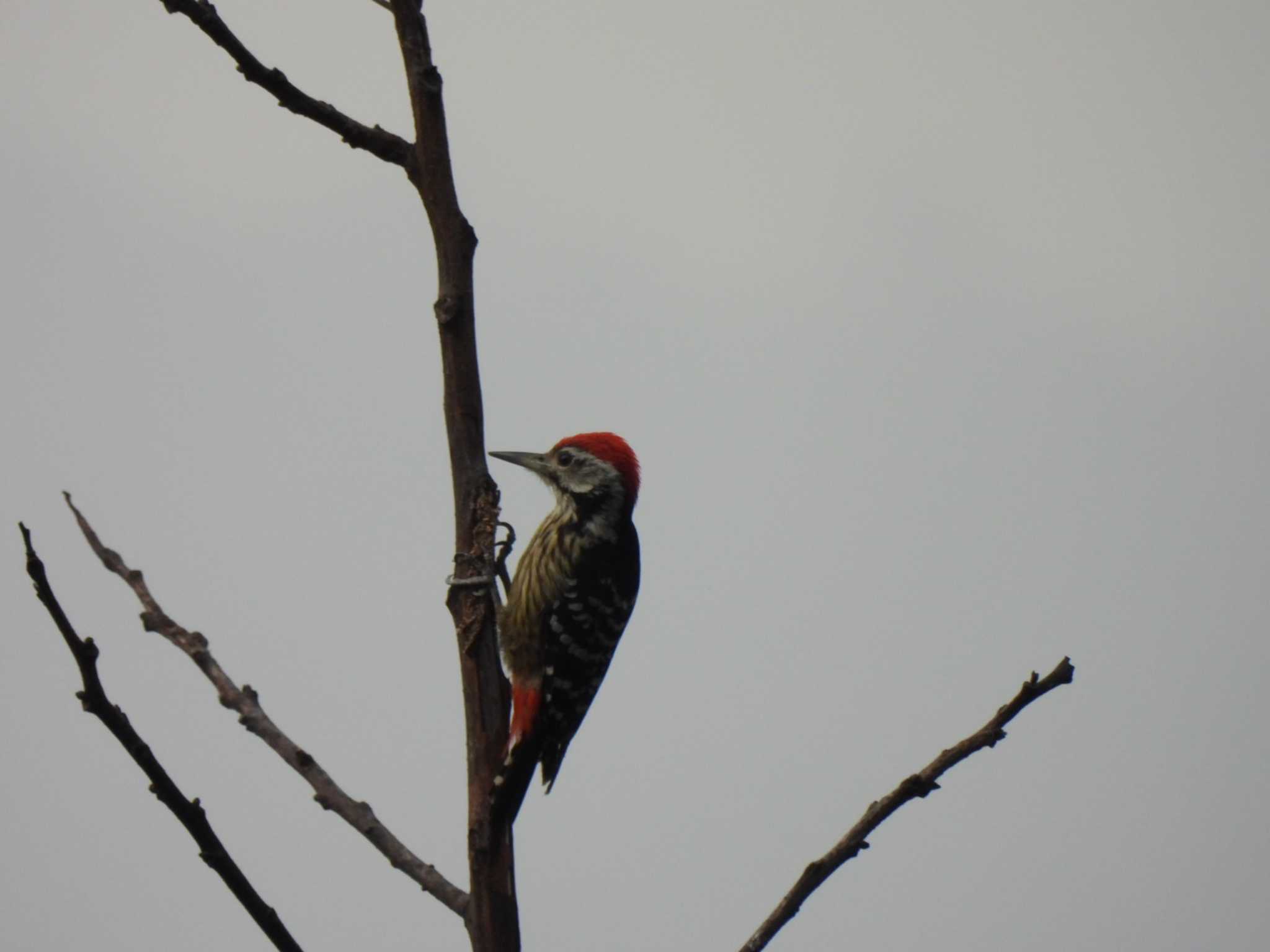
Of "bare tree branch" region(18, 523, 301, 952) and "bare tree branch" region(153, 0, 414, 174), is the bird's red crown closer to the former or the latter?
"bare tree branch" region(153, 0, 414, 174)

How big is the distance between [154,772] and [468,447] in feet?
3.11

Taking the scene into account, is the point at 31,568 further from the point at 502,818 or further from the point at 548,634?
the point at 548,634

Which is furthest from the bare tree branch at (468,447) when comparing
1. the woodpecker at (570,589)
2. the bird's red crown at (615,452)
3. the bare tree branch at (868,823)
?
the bird's red crown at (615,452)

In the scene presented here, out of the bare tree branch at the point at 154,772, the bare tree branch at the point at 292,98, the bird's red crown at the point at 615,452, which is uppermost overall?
the bird's red crown at the point at 615,452

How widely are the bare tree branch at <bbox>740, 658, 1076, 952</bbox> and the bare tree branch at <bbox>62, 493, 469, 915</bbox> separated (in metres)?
0.61

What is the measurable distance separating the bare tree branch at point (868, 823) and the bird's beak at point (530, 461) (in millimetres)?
3584

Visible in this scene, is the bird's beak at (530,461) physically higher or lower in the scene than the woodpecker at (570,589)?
higher

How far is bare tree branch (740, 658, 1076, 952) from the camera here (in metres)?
2.20

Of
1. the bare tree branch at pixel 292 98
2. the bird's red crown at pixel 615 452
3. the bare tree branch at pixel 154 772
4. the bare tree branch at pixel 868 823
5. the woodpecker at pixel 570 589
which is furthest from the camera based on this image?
the bird's red crown at pixel 615 452

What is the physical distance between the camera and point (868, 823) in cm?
224

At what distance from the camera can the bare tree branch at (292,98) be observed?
243cm

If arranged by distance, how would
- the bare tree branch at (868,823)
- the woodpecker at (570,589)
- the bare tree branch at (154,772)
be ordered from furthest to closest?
1. the woodpecker at (570,589)
2. the bare tree branch at (868,823)
3. the bare tree branch at (154,772)

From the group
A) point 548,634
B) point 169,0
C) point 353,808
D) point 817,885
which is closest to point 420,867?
point 353,808

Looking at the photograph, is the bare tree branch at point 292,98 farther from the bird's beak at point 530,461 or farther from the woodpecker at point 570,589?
the bird's beak at point 530,461
